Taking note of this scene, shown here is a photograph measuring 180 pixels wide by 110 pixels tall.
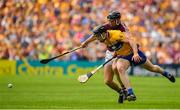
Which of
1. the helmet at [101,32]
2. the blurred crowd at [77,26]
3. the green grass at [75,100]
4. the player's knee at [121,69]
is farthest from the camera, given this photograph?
the blurred crowd at [77,26]

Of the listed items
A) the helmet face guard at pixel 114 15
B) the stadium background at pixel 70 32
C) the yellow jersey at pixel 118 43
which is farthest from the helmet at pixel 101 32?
the stadium background at pixel 70 32

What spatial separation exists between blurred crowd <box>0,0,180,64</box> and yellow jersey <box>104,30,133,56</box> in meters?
18.0

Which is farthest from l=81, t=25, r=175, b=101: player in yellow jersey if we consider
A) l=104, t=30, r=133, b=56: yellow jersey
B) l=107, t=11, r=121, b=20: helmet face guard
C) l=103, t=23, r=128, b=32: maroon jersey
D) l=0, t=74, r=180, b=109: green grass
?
l=0, t=74, r=180, b=109: green grass

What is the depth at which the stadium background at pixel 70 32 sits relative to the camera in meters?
36.6

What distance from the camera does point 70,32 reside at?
37344mm

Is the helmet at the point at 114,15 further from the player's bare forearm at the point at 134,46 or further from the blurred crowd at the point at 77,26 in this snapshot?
the blurred crowd at the point at 77,26

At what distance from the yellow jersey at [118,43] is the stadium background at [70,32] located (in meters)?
17.9

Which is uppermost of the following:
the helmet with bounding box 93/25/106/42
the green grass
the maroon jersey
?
the maroon jersey

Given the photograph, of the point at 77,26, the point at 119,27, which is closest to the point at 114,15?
the point at 119,27

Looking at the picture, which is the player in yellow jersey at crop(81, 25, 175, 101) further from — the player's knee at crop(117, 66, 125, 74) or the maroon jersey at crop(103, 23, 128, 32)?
the maroon jersey at crop(103, 23, 128, 32)

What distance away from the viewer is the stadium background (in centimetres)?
3659

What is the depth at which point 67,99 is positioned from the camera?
65.9 ft

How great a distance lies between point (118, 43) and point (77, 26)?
1944cm

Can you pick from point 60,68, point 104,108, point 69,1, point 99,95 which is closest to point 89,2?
point 69,1
